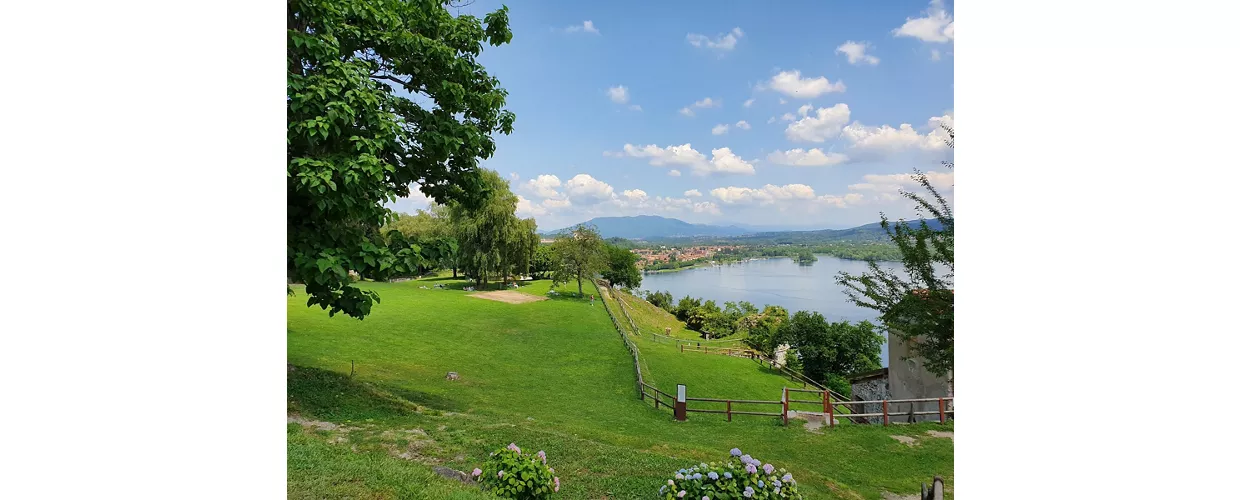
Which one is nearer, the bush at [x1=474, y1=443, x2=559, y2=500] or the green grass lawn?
the bush at [x1=474, y1=443, x2=559, y2=500]

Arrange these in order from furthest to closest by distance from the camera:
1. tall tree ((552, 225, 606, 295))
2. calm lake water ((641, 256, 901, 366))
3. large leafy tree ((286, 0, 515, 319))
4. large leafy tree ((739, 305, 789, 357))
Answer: tall tree ((552, 225, 606, 295)), large leafy tree ((739, 305, 789, 357)), calm lake water ((641, 256, 901, 366)), large leafy tree ((286, 0, 515, 319))

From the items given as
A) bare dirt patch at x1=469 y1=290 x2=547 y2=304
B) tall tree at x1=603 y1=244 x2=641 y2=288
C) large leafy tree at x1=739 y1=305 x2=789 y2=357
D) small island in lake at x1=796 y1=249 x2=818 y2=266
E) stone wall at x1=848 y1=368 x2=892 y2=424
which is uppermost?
small island in lake at x1=796 y1=249 x2=818 y2=266

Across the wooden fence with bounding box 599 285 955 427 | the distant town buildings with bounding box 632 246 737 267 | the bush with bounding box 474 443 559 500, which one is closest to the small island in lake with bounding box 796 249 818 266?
the wooden fence with bounding box 599 285 955 427

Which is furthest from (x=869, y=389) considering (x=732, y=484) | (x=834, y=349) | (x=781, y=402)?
(x=732, y=484)

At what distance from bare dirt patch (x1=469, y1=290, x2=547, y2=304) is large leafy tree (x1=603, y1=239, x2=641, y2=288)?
370 cm

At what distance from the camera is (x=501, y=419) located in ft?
11.5

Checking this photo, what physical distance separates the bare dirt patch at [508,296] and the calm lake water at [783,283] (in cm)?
299

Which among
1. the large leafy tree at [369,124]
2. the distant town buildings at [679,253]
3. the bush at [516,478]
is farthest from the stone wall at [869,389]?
the large leafy tree at [369,124]

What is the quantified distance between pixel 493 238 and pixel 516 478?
27.0 feet

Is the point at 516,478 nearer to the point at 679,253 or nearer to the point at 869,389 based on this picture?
the point at 679,253

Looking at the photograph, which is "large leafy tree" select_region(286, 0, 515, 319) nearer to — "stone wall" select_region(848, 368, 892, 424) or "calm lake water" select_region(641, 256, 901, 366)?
"calm lake water" select_region(641, 256, 901, 366)

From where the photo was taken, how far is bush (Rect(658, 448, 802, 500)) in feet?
5.59

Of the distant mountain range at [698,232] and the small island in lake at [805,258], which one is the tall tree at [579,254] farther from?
the small island in lake at [805,258]

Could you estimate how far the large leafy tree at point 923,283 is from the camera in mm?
Answer: 2971
